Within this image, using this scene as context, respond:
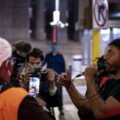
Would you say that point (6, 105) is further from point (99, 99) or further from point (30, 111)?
point (99, 99)

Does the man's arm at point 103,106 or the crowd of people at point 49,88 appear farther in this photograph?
the man's arm at point 103,106

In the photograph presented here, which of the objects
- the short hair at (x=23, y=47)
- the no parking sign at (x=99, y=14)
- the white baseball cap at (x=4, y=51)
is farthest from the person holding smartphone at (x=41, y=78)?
the no parking sign at (x=99, y=14)

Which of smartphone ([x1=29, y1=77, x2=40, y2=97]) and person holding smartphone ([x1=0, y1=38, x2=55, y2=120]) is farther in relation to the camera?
smartphone ([x1=29, y1=77, x2=40, y2=97])

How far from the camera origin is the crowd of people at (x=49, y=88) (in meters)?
1.59

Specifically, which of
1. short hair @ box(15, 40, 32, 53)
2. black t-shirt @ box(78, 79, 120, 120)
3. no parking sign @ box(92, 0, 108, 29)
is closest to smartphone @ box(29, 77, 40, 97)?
short hair @ box(15, 40, 32, 53)

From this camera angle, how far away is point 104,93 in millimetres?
2400

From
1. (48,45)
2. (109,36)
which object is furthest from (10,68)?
(48,45)

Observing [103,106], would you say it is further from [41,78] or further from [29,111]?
[41,78]

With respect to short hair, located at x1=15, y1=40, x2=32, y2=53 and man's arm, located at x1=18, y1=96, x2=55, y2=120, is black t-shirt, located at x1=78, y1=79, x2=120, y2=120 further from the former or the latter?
short hair, located at x1=15, y1=40, x2=32, y2=53

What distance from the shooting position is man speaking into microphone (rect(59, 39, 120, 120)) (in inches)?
86.1

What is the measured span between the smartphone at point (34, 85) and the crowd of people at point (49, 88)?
1.3 inches

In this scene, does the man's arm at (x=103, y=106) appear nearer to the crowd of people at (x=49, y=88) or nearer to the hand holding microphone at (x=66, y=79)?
the crowd of people at (x=49, y=88)

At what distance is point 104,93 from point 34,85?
1344 mm

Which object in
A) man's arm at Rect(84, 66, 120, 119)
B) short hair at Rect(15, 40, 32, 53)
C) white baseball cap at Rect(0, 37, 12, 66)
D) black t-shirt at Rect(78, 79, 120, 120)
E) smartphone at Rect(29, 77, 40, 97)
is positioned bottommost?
smartphone at Rect(29, 77, 40, 97)
